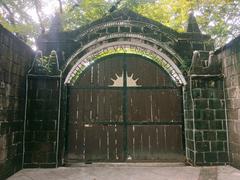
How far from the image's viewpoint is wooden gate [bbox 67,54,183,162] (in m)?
5.38

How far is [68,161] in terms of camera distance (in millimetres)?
5238

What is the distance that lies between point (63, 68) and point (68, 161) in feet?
7.07

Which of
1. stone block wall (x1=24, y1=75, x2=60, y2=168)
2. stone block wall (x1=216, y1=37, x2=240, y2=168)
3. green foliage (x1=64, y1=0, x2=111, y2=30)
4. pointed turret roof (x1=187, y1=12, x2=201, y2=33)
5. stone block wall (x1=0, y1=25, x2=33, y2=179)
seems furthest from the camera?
green foliage (x1=64, y1=0, x2=111, y2=30)

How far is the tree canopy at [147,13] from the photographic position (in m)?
6.45

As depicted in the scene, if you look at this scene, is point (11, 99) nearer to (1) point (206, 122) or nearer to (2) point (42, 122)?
(2) point (42, 122)

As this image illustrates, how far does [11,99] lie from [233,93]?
4439 mm

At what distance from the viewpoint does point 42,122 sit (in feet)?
16.1

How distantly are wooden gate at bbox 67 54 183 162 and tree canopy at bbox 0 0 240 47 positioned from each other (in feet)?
6.93

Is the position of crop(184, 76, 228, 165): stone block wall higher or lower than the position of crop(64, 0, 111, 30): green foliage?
lower

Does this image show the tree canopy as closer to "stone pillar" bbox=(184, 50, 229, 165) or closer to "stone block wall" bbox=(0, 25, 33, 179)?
"stone pillar" bbox=(184, 50, 229, 165)

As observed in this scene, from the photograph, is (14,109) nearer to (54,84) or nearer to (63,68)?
(54,84)

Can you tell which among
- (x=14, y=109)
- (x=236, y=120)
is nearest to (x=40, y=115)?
(x=14, y=109)

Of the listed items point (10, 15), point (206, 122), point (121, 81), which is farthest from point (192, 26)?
point (10, 15)

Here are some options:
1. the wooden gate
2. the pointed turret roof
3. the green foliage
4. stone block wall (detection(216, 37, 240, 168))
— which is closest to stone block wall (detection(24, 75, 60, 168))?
the wooden gate
